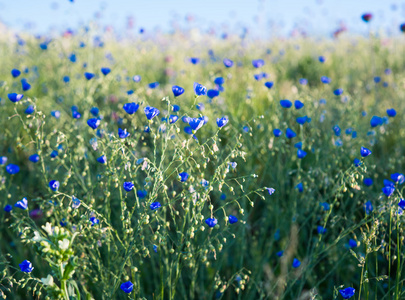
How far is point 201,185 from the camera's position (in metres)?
1.43

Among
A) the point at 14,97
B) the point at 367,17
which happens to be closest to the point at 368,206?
the point at 14,97

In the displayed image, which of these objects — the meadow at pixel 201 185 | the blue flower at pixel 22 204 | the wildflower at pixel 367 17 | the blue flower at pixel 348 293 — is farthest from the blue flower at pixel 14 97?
the wildflower at pixel 367 17

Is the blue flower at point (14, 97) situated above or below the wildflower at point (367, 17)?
below

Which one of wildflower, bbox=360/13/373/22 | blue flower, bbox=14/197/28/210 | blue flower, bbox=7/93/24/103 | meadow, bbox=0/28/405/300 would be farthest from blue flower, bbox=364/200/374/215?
wildflower, bbox=360/13/373/22

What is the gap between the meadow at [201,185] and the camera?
1.44 metres

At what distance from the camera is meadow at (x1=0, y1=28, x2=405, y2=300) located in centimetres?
144

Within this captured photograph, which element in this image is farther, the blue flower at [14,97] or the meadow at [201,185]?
the blue flower at [14,97]

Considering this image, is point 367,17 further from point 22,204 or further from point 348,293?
point 22,204

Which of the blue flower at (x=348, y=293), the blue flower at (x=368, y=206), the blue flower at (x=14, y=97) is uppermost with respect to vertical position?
the blue flower at (x=14, y=97)

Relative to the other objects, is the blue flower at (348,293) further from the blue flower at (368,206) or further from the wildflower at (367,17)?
the wildflower at (367,17)

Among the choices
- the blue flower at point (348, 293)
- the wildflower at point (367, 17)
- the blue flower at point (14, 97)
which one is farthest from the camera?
the wildflower at point (367, 17)

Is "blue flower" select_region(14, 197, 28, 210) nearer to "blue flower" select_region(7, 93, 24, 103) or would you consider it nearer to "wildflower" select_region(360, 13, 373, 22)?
"blue flower" select_region(7, 93, 24, 103)

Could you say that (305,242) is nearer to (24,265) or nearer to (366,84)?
(24,265)

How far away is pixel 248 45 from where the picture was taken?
5.37m
